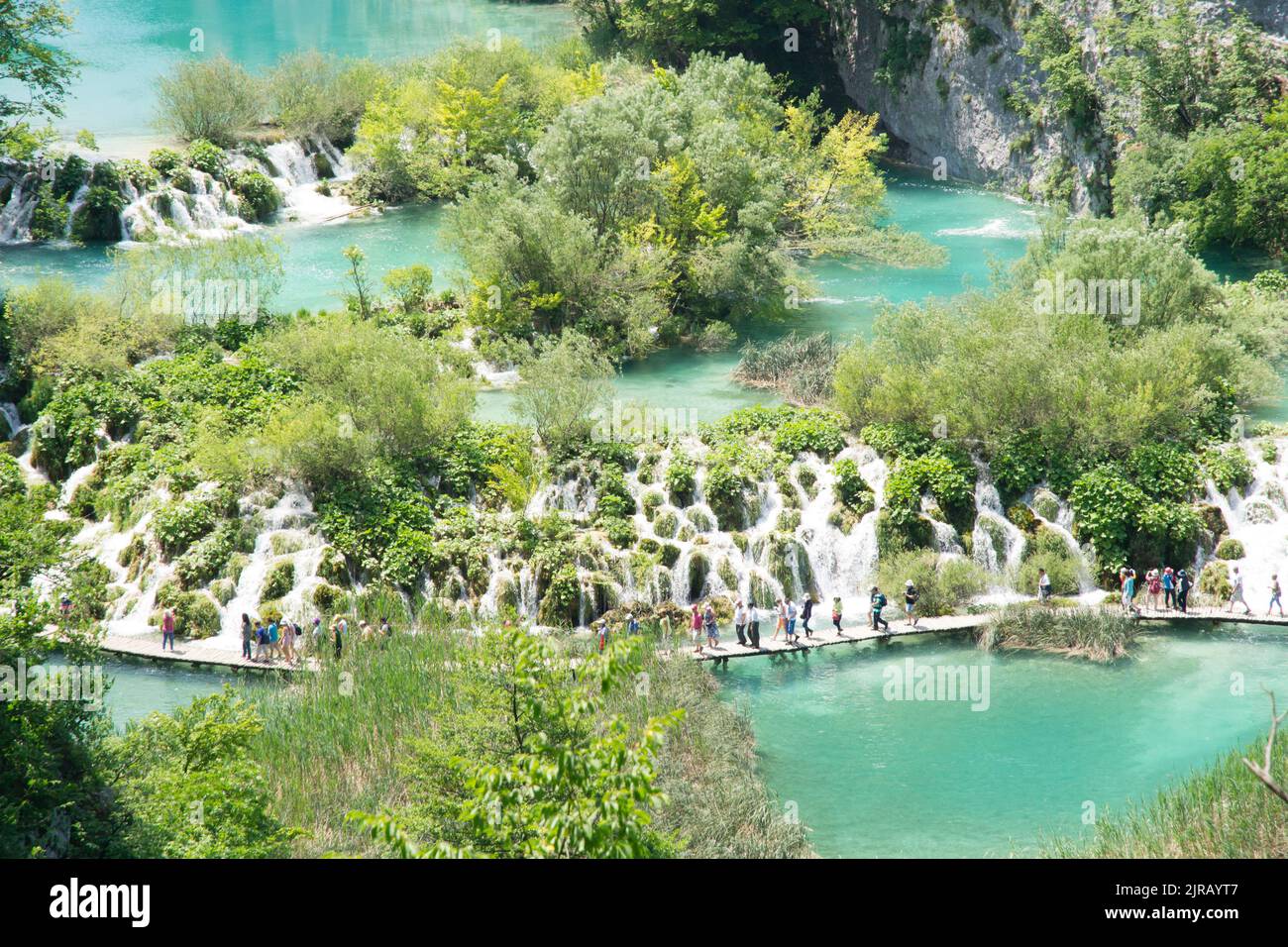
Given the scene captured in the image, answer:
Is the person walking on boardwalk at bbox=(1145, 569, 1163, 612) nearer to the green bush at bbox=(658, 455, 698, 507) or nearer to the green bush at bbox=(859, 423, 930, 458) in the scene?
the green bush at bbox=(859, 423, 930, 458)

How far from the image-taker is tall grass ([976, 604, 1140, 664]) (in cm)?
2659

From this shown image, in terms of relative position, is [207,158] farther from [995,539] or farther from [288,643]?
[995,539]

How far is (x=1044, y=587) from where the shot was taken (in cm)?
2802

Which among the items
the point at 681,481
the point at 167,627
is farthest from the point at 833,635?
the point at 167,627

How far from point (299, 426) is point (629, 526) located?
748cm

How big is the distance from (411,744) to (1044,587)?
47.0 ft

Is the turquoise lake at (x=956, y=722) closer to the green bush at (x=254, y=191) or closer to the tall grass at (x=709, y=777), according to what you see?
the tall grass at (x=709, y=777)

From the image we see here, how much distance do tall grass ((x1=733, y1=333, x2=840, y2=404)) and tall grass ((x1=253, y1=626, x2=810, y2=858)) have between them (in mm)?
11400

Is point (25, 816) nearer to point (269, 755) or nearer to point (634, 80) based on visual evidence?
point (269, 755)

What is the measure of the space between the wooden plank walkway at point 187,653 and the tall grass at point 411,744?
150 cm

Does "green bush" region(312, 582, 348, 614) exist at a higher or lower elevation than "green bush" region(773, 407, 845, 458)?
lower

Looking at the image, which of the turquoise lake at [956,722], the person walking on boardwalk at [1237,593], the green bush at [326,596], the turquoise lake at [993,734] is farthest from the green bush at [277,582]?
the person walking on boardwalk at [1237,593]

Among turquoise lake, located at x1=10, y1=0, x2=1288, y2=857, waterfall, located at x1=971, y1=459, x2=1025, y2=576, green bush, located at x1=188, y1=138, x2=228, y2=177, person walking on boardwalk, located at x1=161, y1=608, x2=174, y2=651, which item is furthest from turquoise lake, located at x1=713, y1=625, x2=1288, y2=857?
green bush, located at x1=188, y1=138, x2=228, y2=177
